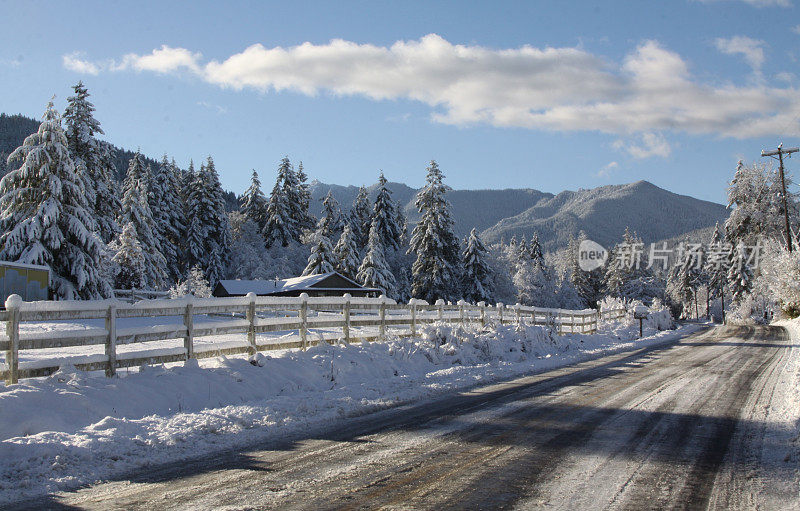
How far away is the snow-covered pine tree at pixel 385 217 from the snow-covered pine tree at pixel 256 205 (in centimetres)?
1670

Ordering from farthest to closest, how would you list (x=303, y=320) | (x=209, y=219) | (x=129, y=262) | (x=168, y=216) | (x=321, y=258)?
(x=209, y=219) < (x=168, y=216) < (x=321, y=258) < (x=129, y=262) < (x=303, y=320)

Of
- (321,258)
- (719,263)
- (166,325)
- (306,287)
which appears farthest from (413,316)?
(719,263)

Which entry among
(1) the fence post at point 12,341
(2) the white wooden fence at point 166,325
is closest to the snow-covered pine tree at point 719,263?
(2) the white wooden fence at point 166,325

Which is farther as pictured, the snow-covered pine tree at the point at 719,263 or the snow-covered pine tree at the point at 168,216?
the snow-covered pine tree at the point at 719,263

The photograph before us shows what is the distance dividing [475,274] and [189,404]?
51.2 m

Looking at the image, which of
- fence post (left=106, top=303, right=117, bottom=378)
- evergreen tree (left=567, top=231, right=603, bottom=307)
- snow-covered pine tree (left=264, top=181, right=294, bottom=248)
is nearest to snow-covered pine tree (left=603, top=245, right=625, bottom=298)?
evergreen tree (left=567, top=231, right=603, bottom=307)

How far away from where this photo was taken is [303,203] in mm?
83188

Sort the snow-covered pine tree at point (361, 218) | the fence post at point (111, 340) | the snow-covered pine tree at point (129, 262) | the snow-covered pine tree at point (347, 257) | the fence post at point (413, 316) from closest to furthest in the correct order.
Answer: the fence post at point (111, 340), the fence post at point (413, 316), the snow-covered pine tree at point (129, 262), the snow-covered pine tree at point (347, 257), the snow-covered pine tree at point (361, 218)

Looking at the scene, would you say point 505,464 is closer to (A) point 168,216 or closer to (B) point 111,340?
(B) point 111,340

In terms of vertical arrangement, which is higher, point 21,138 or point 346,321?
point 21,138

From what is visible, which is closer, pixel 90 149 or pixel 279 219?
pixel 90 149

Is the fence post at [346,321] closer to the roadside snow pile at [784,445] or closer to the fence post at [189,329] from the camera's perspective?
the fence post at [189,329]

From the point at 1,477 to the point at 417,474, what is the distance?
3970 mm

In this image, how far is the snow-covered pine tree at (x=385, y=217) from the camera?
233 ft
